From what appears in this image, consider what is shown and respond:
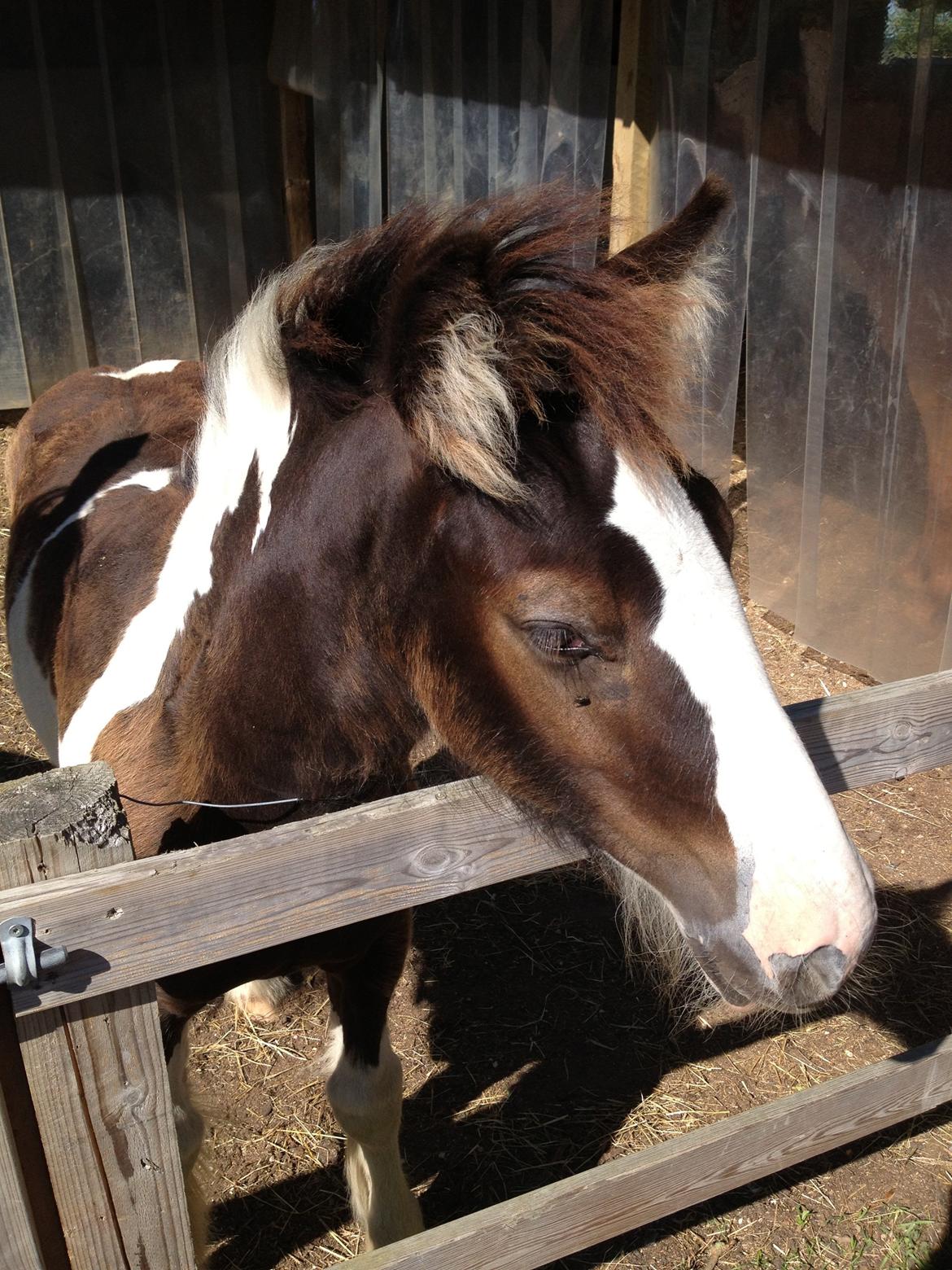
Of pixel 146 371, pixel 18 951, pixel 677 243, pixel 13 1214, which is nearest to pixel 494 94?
pixel 146 371

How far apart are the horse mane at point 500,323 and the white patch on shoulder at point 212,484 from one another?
4cm

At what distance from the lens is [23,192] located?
6.78 meters

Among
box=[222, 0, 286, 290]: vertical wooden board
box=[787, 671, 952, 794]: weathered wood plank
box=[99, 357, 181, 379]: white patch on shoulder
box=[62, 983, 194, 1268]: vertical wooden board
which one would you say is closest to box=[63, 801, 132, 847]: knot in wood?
box=[62, 983, 194, 1268]: vertical wooden board

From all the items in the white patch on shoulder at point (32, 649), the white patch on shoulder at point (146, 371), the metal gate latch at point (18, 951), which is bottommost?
the white patch on shoulder at point (32, 649)

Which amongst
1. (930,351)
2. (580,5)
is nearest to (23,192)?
(580,5)

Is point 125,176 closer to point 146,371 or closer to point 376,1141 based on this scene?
point 146,371

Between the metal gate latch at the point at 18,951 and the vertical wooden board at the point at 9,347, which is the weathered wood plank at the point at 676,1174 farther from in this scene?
the vertical wooden board at the point at 9,347

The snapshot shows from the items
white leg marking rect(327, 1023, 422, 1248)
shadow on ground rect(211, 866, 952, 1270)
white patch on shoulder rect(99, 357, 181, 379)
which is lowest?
shadow on ground rect(211, 866, 952, 1270)

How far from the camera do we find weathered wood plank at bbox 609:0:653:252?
17.4ft

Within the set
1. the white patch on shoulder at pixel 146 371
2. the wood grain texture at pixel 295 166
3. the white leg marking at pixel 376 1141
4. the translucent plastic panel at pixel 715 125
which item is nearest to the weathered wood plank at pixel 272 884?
→ the white leg marking at pixel 376 1141

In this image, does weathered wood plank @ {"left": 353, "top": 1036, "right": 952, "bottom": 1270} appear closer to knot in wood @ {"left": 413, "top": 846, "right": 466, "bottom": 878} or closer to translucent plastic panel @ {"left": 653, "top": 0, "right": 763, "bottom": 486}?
knot in wood @ {"left": 413, "top": 846, "right": 466, "bottom": 878}

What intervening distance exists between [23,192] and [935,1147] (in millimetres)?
7348

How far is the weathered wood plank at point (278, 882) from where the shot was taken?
4.02 ft

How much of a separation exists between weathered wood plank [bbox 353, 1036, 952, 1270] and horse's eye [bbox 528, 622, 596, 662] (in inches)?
40.1
